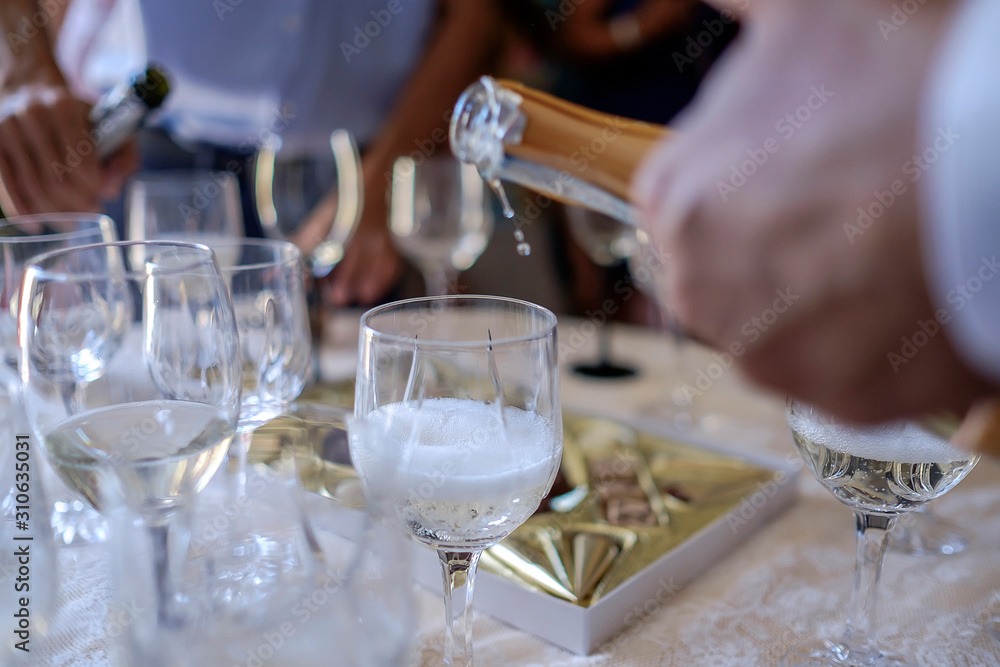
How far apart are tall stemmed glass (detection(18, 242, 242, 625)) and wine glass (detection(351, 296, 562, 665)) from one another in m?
0.08

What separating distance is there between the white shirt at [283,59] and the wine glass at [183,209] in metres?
0.35

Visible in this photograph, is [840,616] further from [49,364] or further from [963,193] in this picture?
[49,364]

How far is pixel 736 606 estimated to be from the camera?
1.76 feet

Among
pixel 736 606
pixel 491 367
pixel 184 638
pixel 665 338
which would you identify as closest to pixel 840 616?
pixel 736 606

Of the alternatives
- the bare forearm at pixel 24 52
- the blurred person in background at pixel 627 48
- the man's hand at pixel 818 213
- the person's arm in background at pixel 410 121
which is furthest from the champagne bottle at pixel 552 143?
the blurred person in background at pixel 627 48

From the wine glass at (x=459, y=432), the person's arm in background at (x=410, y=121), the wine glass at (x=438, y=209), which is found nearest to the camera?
the wine glass at (x=459, y=432)

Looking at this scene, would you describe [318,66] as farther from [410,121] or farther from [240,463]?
[240,463]

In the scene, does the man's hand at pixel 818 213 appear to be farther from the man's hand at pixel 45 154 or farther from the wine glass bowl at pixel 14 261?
the man's hand at pixel 45 154

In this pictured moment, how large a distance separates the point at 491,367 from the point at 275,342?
0.69 feet

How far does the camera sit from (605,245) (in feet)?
3.43

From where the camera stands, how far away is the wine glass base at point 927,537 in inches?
24.1

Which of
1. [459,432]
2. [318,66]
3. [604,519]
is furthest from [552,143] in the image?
[318,66]

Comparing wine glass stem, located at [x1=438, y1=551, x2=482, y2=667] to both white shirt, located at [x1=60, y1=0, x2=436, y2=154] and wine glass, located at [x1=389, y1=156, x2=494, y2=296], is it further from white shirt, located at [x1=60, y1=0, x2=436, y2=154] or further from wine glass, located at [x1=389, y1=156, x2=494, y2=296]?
white shirt, located at [x1=60, y1=0, x2=436, y2=154]

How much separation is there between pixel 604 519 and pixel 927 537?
10.1 inches
